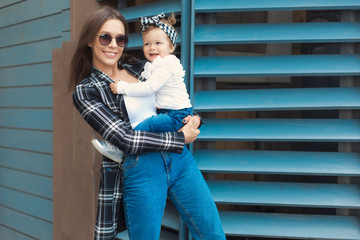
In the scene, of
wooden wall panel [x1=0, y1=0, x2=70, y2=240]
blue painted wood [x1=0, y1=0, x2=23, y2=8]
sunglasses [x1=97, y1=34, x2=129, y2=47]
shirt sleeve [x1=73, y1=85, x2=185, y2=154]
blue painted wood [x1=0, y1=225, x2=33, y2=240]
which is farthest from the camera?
blue painted wood [x1=0, y1=225, x2=33, y2=240]

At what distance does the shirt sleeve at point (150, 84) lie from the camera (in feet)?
6.56

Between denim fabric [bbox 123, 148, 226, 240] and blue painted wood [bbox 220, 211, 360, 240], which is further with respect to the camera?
blue painted wood [bbox 220, 211, 360, 240]

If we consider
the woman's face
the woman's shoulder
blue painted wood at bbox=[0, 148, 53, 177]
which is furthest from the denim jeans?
blue painted wood at bbox=[0, 148, 53, 177]

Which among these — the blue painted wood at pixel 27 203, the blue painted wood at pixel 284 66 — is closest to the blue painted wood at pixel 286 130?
the blue painted wood at pixel 284 66

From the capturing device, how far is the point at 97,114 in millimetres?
1948

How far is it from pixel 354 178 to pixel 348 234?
16.9 inches

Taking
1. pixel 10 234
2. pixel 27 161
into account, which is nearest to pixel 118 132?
pixel 27 161

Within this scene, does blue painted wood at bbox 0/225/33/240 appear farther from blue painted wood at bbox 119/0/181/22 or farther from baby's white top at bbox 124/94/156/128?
baby's white top at bbox 124/94/156/128

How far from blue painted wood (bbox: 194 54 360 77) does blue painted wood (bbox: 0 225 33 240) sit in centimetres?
309

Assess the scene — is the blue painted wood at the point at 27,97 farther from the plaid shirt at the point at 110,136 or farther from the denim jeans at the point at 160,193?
the denim jeans at the point at 160,193

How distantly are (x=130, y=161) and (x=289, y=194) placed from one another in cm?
133

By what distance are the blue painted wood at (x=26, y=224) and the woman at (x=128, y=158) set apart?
7.40ft

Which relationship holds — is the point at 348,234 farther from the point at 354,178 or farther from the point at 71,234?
the point at 71,234

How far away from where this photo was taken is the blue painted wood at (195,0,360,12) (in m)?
2.62
